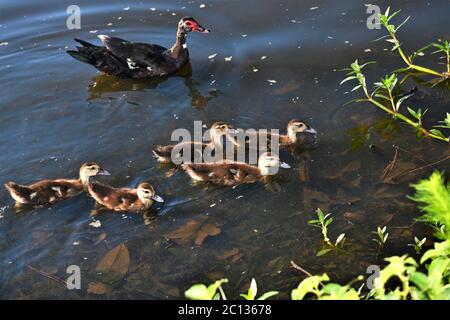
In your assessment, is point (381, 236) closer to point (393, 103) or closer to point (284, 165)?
point (284, 165)

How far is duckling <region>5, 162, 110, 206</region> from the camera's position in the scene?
629cm

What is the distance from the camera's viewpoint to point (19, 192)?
20.6 ft

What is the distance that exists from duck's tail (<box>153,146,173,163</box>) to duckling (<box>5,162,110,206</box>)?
58cm

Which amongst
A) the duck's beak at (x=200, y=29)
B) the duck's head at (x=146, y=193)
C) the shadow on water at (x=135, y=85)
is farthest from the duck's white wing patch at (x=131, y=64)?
the duck's head at (x=146, y=193)

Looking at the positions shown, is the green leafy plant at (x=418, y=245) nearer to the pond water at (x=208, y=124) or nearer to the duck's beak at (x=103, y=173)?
the pond water at (x=208, y=124)

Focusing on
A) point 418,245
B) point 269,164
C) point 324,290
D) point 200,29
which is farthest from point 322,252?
point 200,29

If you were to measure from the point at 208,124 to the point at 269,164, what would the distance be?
1150 mm

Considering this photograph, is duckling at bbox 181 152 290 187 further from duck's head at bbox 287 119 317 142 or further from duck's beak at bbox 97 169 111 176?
duck's beak at bbox 97 169 111 176

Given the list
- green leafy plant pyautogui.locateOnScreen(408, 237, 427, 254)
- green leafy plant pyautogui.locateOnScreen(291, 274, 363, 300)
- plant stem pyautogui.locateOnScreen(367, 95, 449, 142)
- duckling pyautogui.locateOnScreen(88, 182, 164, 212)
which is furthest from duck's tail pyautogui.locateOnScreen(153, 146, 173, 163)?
green leafy plant pyautogui.locateOnScreen(291, 274, 363, 300)

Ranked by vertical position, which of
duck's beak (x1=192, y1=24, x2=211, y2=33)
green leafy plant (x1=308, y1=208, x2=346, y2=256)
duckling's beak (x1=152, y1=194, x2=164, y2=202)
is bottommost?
green leafy plant (x1=308, y1=208, x2=346, y2=256)

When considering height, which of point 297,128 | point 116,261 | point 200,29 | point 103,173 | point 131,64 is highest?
point 200,29

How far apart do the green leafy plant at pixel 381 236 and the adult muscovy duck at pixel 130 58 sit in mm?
3895
